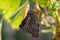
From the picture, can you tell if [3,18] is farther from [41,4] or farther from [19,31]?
[41,4]

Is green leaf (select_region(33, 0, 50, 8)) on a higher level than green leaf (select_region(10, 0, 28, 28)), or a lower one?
higher

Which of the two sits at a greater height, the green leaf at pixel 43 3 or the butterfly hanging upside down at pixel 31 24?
the green leaf at pixel 43 3

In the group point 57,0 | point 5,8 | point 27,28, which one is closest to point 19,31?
point 27,28

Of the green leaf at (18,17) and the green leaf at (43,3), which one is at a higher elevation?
the green leaf at (43,3)
